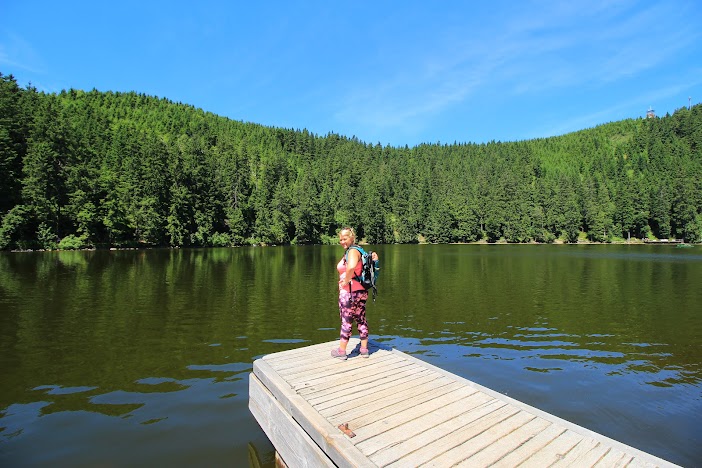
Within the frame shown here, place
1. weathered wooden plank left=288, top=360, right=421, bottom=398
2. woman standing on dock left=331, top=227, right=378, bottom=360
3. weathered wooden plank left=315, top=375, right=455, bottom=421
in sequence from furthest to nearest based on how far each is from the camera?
1. woman standing on dock left=331, top=227, right=378, bottom=360
2. weathered wooden plank left=288, top=360, right=421, bottom=398
3. weathered wooden plank left=315, top=375, right=455, bottom=421

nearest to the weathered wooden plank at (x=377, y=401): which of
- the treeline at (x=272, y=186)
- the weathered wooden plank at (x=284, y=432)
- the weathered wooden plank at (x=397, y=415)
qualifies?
the weathered wooden plank at (x=397, y=415)

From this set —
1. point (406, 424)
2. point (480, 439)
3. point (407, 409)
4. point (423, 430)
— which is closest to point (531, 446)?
point (480, 439)

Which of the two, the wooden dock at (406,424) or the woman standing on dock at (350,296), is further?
the woman standing on dock at (350,296)

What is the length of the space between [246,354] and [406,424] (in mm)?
8519

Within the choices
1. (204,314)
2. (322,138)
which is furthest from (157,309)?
(322,138)

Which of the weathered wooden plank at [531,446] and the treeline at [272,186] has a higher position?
the treeline at [272,186]

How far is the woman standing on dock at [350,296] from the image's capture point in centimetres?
785

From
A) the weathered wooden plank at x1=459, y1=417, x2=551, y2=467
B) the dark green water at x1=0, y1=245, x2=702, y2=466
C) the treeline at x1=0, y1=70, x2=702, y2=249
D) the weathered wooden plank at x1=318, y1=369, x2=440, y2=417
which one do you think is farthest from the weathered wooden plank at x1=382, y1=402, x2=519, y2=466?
the treeline at x1=0, y1=70, x2=702, y2=249

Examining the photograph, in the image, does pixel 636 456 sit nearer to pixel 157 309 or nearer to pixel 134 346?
Result: pixel 134 346

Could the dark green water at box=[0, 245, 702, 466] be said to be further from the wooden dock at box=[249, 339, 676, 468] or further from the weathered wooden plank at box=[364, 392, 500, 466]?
the weathered wooden plank at box=[364, 392, 500, 466]

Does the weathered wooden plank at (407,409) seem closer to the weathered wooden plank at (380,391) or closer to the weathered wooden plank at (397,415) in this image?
the weathered wooden plank at (397,415)

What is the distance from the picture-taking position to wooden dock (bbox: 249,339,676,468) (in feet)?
14.4

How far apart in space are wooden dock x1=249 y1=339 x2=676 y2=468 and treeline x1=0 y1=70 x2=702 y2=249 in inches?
2832

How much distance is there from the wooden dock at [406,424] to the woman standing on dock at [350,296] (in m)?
0.64
